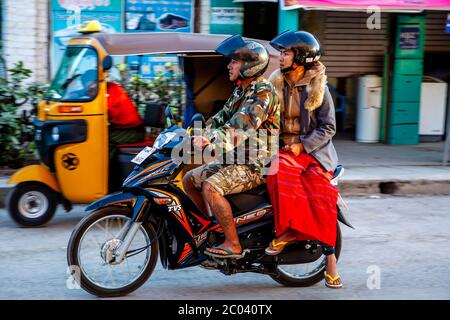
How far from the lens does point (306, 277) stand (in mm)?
5102

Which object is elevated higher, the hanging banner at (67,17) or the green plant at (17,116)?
the hanging banner at (67,17)

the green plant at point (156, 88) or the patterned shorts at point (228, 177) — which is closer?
the patterned shorts at point (228, 177)

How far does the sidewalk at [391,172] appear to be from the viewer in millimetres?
8906

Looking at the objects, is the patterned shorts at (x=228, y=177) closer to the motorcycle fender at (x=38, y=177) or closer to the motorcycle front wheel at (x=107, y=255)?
the motorcycle front wheel at (x=107, y=255)

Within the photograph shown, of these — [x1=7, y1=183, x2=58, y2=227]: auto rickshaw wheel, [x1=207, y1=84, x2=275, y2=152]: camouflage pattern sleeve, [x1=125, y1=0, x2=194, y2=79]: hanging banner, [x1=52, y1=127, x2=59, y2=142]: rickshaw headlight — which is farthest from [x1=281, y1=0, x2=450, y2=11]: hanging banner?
[x1=207, y1=84, x2=275, y2=152]: camouflage pattern sleeve

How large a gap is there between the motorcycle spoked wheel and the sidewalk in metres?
3.82

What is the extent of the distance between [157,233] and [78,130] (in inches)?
87.1

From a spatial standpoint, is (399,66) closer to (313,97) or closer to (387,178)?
(387,178)

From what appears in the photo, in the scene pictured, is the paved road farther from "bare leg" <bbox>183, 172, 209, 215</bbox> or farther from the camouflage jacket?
the camouflage jacket

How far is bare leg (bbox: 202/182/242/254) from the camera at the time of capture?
181 inches

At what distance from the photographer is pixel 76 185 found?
660 cm

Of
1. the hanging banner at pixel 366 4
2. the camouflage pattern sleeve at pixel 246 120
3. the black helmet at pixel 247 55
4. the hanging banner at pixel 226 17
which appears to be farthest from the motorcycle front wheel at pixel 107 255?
the hanging banner at pixel 226 17

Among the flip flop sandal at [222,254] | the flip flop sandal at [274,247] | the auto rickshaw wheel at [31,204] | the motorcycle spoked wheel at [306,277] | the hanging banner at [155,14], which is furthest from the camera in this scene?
the hanging banner at [155,14]
